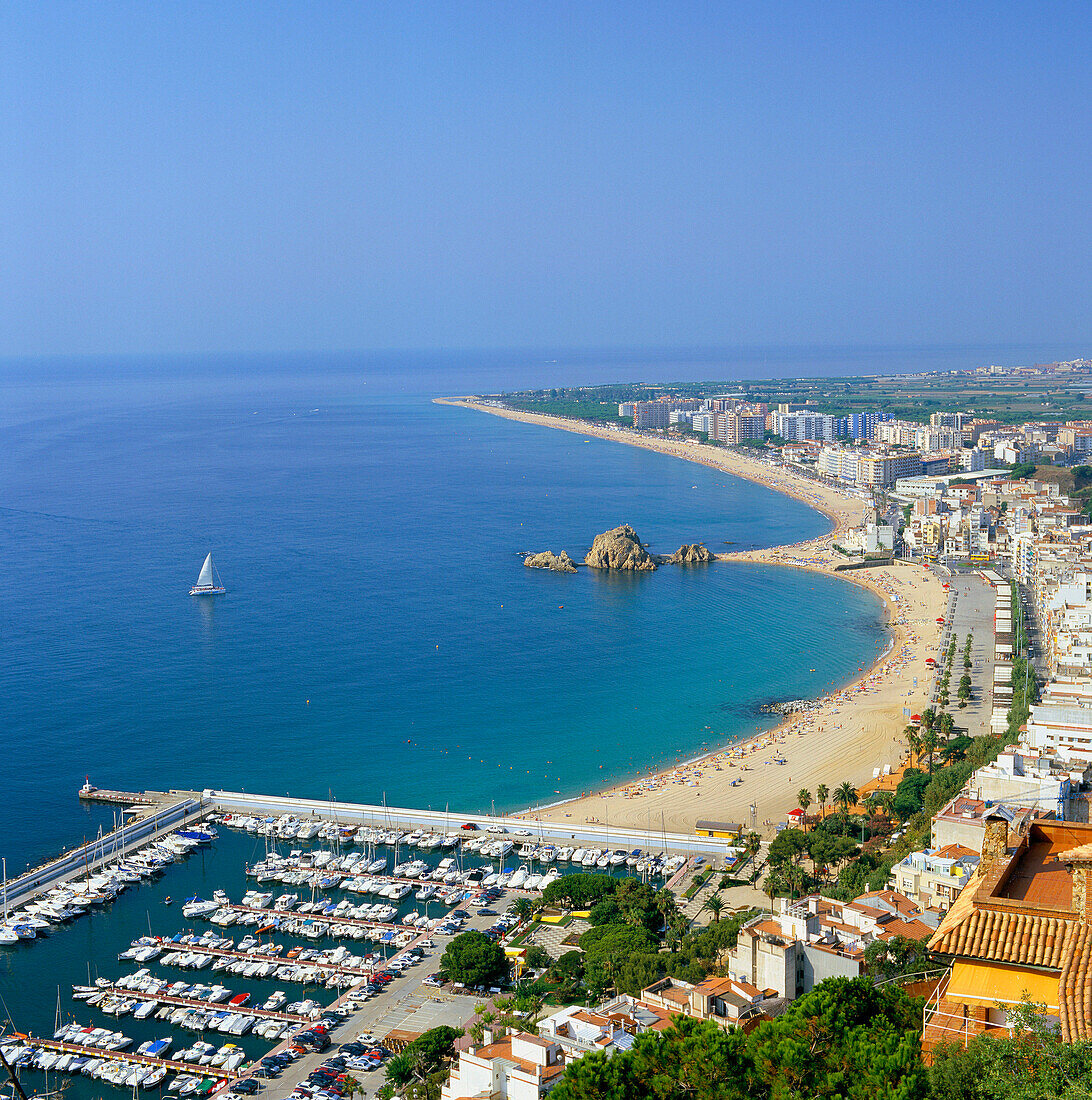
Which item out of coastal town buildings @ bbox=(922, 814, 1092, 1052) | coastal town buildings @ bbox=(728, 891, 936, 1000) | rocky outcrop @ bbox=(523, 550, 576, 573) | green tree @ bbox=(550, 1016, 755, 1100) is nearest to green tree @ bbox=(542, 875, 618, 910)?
coastal town buildings @ bbox=(728, 891, 936, 1000)

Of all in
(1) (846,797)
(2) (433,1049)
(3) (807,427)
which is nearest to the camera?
(2) (433,1049)

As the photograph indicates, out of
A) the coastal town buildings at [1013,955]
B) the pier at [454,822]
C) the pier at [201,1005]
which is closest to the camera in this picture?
the coastal town buildings at [1013,955]

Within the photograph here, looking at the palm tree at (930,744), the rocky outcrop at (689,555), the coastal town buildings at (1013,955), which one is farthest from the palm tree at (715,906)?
the rocky outcrop at (689,555)

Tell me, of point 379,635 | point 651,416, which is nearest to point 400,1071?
point 379,635

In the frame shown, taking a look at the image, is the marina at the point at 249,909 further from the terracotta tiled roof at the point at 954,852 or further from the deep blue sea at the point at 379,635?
the terracotta tiled roof at the point at 954,852

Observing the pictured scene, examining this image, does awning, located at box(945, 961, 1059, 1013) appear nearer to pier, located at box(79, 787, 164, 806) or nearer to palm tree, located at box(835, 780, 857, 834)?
palm tree, located at box(835, 780, 857, 834)

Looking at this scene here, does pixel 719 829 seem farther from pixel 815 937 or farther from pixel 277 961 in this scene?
pixel 277 961
